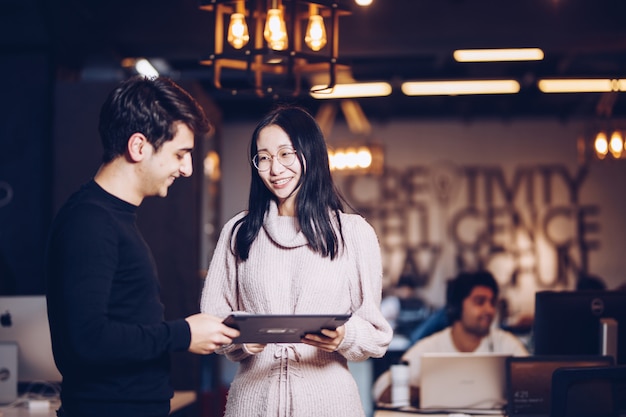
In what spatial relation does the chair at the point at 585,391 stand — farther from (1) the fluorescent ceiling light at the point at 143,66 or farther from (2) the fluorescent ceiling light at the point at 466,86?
(1) the fluorescent ceiling light at the point at 143,66

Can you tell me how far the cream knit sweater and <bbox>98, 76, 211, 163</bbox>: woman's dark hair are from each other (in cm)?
55

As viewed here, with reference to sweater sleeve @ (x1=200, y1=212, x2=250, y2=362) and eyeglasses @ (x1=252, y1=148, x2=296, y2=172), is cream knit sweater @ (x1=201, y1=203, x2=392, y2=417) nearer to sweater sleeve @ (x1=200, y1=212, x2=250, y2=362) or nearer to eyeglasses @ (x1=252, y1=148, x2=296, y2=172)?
sweater sleeve @ (x1=200, y1=212, x2=250, y2=362)

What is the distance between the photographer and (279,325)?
217cm

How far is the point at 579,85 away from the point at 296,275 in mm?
5934

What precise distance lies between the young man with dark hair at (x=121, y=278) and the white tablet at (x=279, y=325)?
6cm

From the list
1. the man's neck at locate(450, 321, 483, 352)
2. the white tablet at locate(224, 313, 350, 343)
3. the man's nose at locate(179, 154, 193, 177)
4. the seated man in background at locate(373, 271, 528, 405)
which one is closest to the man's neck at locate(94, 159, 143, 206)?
the man's nose at locate(179, 154, 193, 177)

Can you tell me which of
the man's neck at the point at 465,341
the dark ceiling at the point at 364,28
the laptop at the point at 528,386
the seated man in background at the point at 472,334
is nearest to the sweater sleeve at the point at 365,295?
the laptop at the point at 528,386

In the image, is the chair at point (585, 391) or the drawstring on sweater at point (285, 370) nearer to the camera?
the drawstring on sweater at point (285, 370)

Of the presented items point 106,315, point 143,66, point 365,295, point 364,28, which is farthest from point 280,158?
point 143,66

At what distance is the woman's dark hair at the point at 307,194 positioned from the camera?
2486 mm

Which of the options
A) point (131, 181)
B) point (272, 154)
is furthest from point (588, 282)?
point (131, 181)

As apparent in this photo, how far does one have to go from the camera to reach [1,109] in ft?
18.6

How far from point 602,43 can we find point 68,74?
4.04 m

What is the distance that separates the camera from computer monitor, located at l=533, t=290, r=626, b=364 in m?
3.49
